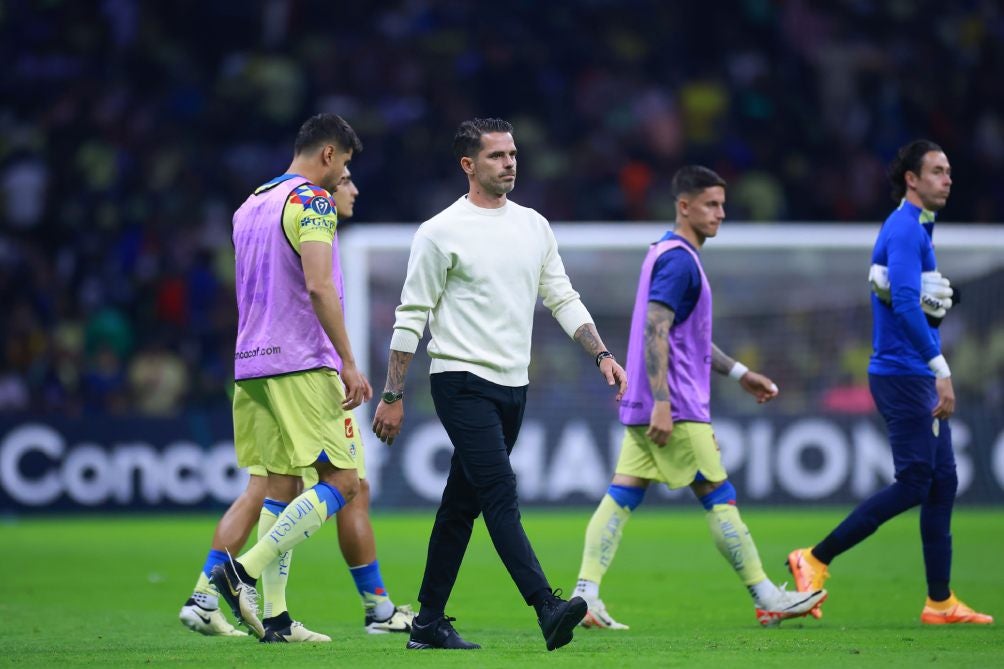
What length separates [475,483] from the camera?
682 cm

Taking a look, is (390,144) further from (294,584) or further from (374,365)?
(294,584)

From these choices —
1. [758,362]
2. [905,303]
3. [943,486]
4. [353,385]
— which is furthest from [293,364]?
[758,362]

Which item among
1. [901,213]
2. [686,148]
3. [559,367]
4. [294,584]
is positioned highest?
[686,148]

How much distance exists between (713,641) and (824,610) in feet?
6.24

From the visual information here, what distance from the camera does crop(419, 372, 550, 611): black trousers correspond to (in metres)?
6.66

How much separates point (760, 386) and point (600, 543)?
1247mm

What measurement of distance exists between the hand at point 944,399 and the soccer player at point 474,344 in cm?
220

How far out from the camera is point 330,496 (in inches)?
284

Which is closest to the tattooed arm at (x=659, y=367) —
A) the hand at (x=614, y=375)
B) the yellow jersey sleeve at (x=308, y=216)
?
the hand at (x=614, y=375)

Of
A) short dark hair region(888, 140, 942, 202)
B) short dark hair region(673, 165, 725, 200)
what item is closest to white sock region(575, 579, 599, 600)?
short dark hair region(673, 165, 725, 200)

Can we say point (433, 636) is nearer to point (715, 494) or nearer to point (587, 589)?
point (587, 589)

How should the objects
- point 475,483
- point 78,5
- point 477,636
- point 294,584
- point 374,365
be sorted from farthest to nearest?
point 78,5 < point 374,365 < point 294,584 < point 477,636 < point 475,483

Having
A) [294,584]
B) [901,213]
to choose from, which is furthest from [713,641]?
[294,584]

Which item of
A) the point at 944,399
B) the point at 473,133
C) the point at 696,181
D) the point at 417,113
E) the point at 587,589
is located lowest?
the point at 587,589
